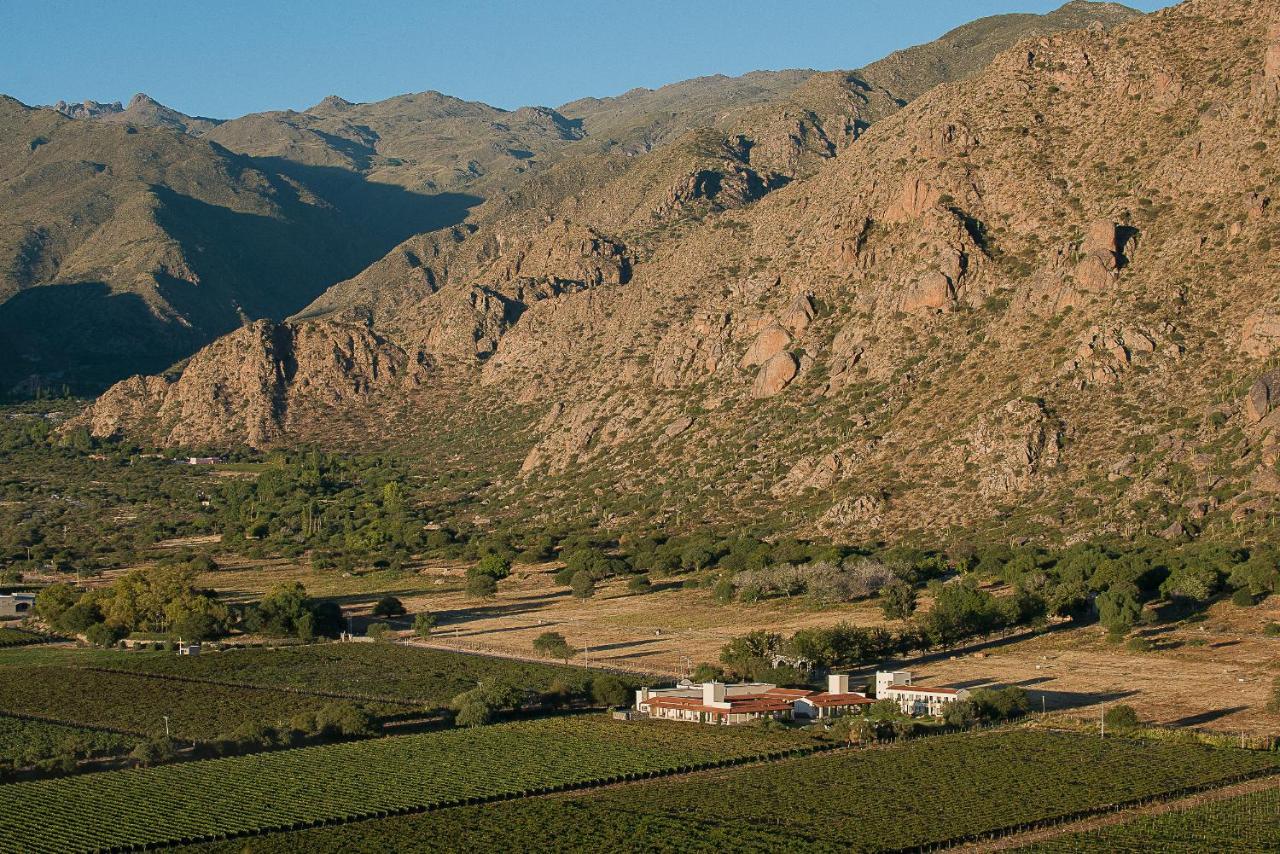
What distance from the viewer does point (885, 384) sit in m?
148

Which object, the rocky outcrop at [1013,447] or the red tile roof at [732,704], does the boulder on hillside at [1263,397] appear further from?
the red tile roof at [732,704]

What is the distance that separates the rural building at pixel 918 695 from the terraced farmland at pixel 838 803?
7.86 m

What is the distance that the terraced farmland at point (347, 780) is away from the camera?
6272cm

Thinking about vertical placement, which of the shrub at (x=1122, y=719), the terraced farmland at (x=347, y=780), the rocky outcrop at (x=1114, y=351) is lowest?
the terraced farmland at (x=347, y=780)

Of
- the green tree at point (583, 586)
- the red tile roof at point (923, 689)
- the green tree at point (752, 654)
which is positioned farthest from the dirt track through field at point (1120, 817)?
the green tree at point (583, 586)

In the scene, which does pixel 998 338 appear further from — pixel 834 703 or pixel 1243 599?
pixel 834 703

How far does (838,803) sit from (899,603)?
146 feet

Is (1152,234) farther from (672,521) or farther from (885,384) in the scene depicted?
(672,521)

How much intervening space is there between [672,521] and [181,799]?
3359 inches

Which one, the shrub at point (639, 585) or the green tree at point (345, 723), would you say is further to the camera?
the shrub at point (639, 585)

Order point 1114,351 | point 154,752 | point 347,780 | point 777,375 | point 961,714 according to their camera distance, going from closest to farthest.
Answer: point 347,780
point 154,752
point 961,714
point 1114,351
point 777,375

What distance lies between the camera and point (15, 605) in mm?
136125

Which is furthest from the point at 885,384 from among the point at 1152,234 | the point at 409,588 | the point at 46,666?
the point at 46,666

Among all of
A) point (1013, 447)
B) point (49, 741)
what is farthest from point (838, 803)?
point (1013, 447)
